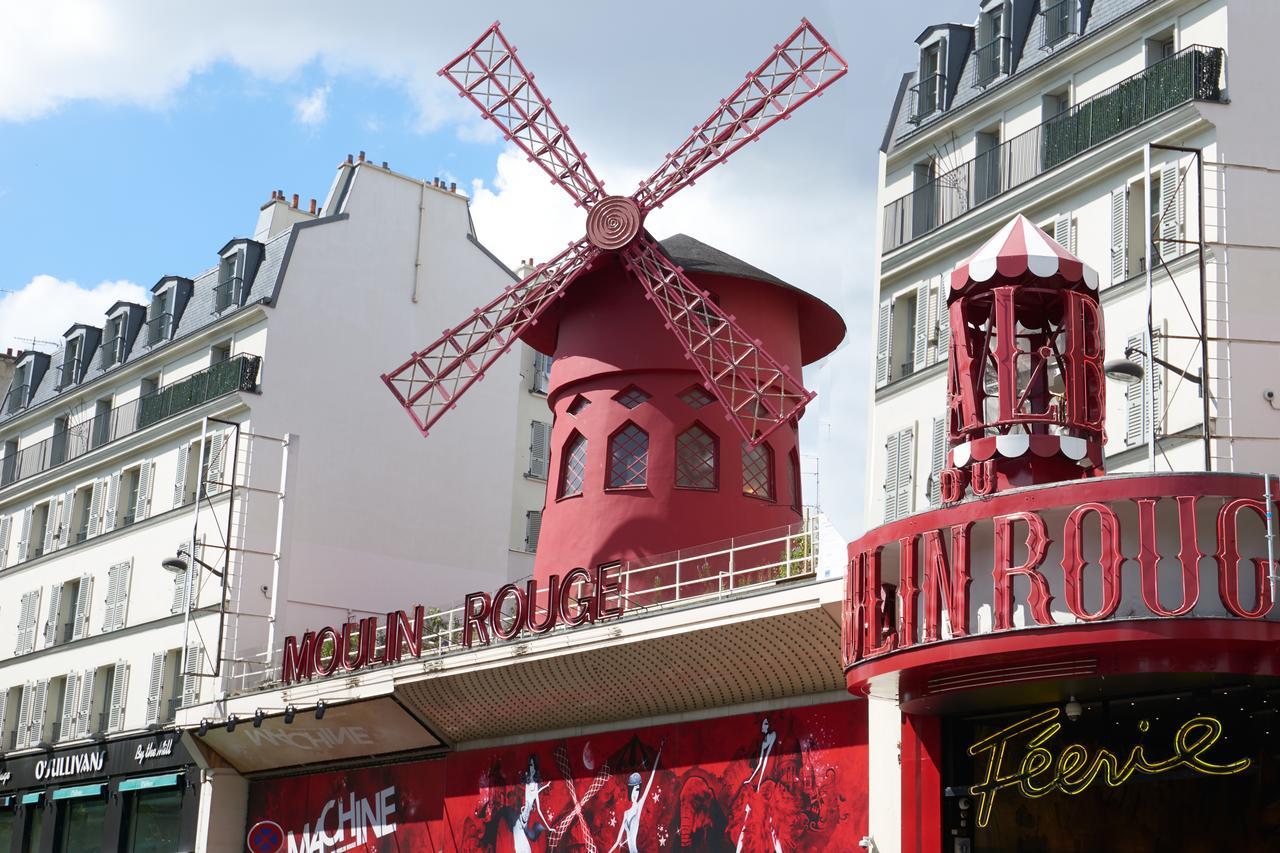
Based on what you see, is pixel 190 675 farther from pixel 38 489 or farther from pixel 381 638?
pixel 38 489

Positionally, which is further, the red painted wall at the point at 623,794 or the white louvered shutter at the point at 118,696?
the white louvered shutter at the point at 118,696

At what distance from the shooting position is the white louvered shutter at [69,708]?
91.0 ft

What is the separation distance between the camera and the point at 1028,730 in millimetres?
14234

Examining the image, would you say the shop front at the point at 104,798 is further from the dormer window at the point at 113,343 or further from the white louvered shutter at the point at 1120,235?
the white louvered shutter at the point at 1120,235

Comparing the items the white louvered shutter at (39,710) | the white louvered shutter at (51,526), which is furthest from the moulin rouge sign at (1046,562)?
the white louvered shutter at (51,526)

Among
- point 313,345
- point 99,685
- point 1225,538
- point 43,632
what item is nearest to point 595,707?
point 1225,538

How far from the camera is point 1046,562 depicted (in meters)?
12.4

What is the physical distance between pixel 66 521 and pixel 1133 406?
19.8 metres

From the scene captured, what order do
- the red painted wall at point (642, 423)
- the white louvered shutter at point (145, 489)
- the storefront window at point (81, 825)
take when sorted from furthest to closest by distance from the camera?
the white louvered shutter at point (145, 489) < the storefront window at point (81, 825) < the red painted wall at point (642, 423)

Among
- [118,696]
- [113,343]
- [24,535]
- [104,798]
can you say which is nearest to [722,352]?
[118,696]

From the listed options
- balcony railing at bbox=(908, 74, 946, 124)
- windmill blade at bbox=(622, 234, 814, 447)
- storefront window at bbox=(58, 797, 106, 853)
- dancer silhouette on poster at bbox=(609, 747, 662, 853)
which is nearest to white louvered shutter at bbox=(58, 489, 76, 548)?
storefront window at bbox=(58, 797, 106, 853)

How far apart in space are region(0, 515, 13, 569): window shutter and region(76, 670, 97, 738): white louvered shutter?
14.8 feet

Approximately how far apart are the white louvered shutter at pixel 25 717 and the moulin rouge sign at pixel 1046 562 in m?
19.0

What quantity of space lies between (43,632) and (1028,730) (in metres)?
19.5
